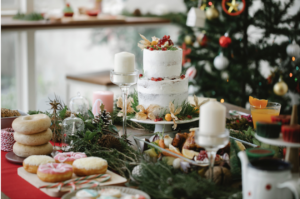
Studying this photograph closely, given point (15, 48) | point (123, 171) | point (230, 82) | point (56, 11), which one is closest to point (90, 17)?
point (56, 11)

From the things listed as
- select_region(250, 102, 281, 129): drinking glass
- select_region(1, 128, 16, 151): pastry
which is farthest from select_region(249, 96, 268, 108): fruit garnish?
select_region(1, 128, 16, 151): pastry

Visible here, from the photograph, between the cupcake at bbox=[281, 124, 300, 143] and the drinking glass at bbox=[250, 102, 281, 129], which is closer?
the cupcake at bbox=[281, 124, 300, 143]

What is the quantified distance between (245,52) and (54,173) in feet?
7.39

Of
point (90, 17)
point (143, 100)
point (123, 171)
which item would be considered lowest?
point (123, 171)

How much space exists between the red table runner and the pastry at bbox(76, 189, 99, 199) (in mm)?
131

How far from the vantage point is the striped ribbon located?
2.97ft

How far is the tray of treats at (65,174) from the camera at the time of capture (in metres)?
0.91

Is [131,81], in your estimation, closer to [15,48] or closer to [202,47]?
[202,47]

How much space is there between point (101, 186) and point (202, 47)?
2319 mm

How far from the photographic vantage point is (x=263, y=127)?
797mm

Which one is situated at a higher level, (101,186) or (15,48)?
(15,48)

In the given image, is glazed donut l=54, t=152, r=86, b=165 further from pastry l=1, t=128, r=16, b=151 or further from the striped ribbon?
pastry l=1, t=128, r=16, b=151

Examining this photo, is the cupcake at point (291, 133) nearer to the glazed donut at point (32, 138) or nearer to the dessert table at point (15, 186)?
the dessert table at point (15, 186)

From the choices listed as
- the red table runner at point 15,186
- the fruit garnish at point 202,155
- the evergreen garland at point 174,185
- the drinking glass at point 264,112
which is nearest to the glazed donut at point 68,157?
the red table runner at point 15,186
